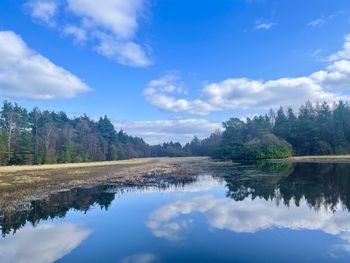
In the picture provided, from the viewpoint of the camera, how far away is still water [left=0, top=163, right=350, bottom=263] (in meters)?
11.8

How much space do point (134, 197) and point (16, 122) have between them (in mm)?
83151

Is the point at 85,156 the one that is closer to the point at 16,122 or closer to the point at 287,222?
the point at 16,122

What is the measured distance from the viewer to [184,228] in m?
15.5

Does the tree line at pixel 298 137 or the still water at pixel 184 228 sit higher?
the tree line at pixel 298 137

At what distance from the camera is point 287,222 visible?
52.5ft

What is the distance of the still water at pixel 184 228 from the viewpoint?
38.6 feet

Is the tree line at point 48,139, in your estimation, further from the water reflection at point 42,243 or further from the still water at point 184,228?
the water reflection at point 42,243

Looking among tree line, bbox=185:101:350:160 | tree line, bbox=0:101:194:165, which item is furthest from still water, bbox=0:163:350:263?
tree line, bbox=185:101:350:160

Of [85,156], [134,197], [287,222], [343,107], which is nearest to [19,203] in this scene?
[134,197]

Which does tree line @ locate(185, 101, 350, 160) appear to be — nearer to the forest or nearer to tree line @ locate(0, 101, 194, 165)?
the forest

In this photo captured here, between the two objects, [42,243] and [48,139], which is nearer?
[42,243]

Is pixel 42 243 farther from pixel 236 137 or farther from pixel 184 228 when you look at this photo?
pixel 236 137

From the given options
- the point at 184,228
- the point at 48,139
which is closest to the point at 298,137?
the point at 48,139

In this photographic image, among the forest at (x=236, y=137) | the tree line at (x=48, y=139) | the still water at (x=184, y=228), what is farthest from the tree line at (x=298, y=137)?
the still water at (x=184, y=228)
